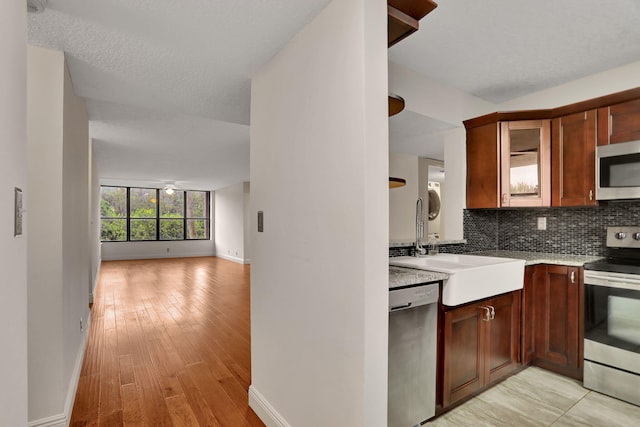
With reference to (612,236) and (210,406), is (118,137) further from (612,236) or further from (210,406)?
(612,236)

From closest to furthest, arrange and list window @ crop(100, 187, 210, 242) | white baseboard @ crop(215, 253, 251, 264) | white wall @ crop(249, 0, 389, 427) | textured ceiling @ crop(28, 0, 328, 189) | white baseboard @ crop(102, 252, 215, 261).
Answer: white wall @ crop(249, 0, 389, 427) < textured ceiling @ crop(28, 0, 328, 189) < white baseboard @ crop(215, 253, 251, 264) < white baseboard @ crop(102, 252, 215, 261) < window @ crop(100, 187, 210, 242)

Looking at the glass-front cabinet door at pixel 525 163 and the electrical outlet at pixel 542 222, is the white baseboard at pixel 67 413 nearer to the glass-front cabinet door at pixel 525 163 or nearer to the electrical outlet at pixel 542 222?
the glass-front cabinet door at pixel 525 163

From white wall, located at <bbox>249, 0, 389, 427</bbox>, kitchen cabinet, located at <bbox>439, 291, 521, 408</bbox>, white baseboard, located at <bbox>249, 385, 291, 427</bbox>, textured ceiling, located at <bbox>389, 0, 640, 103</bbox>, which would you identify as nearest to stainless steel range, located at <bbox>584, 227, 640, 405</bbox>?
kitchen cabinet, located at <bbox>439, 291, 521, 408</bbox>

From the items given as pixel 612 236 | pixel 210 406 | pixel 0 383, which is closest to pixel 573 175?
pixel 612 236

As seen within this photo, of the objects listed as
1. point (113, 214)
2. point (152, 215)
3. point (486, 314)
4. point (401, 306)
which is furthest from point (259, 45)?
point (113, 214)

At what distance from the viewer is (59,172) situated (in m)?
1.97

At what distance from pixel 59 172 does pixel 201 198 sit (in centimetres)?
981

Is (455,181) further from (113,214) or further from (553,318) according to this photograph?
(113,214)

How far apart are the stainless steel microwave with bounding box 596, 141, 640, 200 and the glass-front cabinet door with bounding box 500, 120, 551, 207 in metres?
0.36

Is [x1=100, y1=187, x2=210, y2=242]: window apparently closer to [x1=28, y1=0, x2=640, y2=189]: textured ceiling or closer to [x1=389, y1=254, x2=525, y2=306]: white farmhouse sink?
[x1=28, y1=0, x2=640, y2=189]: textured ceiling

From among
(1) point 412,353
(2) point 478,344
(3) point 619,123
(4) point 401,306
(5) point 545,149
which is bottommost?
(2) point 478,344

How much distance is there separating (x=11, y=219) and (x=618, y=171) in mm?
3367

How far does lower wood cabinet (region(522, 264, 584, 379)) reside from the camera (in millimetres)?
2416

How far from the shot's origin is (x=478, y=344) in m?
2.12
